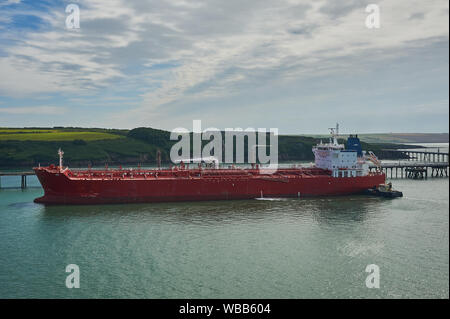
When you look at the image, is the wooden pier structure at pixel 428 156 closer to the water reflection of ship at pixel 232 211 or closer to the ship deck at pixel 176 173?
the ship deck at pixel 176 173

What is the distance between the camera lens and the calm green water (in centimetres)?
1458

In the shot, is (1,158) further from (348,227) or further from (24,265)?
(348,227)

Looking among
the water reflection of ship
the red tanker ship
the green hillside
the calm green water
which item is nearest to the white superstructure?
the red tanker ship

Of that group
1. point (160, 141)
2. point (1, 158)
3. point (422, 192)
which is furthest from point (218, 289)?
point (160, 141)

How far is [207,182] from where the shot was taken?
33.1 meters

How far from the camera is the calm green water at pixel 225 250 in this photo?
1458cm

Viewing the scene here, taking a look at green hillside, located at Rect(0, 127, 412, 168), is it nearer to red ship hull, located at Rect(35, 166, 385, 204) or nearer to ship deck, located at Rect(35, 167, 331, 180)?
ship deck, located at Rect(35, 167, 331, 180)

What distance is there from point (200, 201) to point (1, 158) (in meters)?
54.6

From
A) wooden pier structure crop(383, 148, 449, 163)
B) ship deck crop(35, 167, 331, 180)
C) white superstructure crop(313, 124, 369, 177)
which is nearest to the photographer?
ship deck crop(35, 167, 331, 180)

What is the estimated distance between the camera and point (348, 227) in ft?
77.2

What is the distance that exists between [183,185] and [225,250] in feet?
47.8

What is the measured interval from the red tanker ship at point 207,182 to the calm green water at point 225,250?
202 cm

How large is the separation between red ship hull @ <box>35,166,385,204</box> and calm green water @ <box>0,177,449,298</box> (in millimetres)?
1923

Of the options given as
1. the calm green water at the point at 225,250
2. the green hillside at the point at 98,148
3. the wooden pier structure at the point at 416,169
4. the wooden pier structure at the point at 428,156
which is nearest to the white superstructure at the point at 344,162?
the calm green water at the point at 225,250
